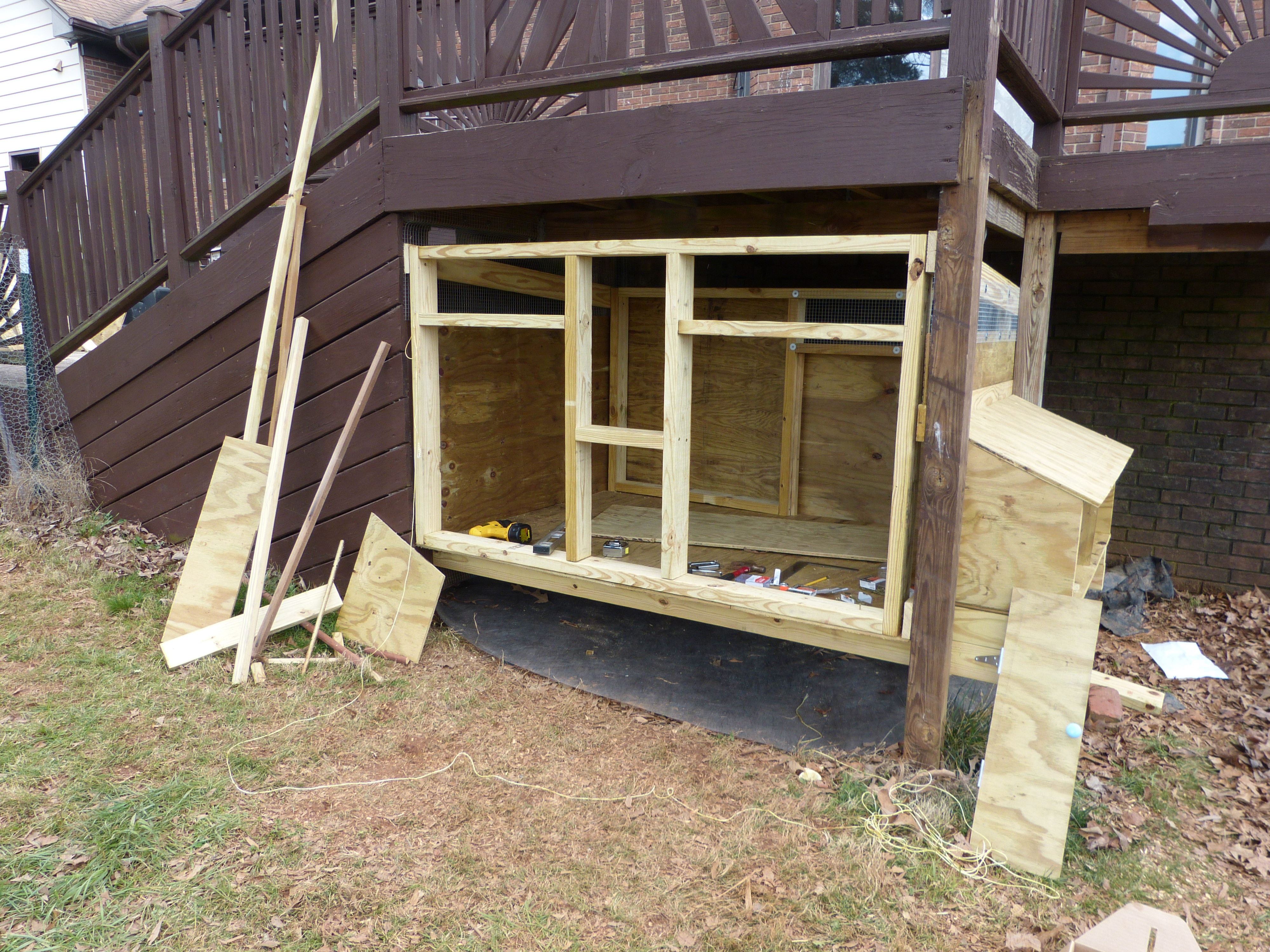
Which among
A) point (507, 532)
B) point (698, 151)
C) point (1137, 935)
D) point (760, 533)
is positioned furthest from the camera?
point (760, 533)

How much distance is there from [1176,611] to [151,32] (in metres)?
7.05

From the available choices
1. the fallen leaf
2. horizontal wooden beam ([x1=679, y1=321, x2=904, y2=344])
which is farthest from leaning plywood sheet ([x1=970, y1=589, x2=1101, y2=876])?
horizontal wooden beam ([x1=679, y1=321, x2=904, y2=344])

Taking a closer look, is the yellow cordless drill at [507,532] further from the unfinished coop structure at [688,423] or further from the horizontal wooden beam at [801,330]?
the horizontal wooden beam at [801,330]

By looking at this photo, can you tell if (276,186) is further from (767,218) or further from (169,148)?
(767,218)

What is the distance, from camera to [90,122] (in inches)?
211

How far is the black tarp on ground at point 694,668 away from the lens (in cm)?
385

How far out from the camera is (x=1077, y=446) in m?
3.82

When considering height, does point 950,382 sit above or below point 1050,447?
above

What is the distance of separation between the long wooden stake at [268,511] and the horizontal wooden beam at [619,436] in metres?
1.49

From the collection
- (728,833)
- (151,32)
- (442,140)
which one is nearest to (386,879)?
(728,833)

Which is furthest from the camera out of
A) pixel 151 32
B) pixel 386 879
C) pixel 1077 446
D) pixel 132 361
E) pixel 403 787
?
pixel 132 361

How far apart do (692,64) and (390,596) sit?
284cm

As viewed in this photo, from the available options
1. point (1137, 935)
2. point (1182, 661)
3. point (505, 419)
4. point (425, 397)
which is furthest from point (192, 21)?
point (1182, 661)

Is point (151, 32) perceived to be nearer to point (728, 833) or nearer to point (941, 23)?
point (941, 23)
